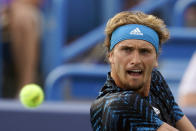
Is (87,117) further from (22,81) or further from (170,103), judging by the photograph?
(22,81)

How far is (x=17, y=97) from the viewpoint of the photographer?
212 inches

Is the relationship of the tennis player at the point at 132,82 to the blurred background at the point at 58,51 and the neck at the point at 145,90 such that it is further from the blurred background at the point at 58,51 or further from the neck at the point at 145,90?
the blurred background at the point at 58,51

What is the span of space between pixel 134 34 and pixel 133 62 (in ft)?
0.44

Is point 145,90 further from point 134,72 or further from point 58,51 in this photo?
point 58,51

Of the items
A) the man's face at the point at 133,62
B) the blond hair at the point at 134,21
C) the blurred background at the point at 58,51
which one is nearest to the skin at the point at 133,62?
the man's face at the point at 133,62

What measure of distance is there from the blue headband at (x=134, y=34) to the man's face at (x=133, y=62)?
19mm

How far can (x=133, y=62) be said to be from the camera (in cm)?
234

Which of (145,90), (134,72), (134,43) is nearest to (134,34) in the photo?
(134,43)

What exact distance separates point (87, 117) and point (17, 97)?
1825 mm

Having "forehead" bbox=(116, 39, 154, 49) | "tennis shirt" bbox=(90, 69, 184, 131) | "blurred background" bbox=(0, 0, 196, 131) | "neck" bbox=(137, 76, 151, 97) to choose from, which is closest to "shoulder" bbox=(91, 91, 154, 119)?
"tennis shirt" bbox=(90, 69, 184, 131)

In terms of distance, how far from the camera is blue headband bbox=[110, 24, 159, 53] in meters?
2.36

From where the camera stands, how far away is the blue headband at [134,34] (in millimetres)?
2359

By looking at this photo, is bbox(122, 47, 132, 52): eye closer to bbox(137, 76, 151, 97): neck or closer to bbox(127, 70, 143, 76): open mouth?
bbox(127, 70, 143, 76): open mouth

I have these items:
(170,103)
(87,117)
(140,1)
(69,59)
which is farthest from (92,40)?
(170,103)
